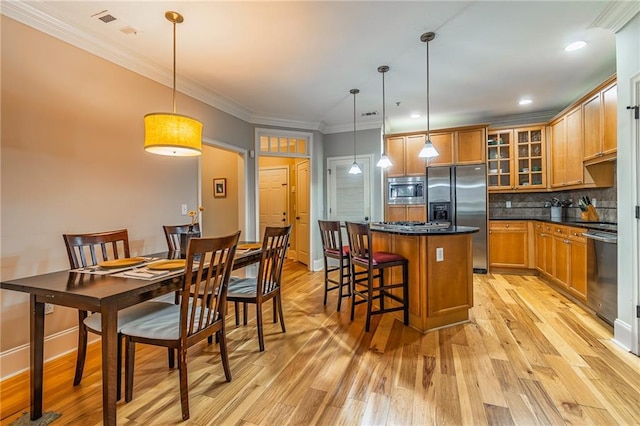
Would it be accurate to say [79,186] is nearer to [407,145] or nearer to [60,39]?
[60,39]

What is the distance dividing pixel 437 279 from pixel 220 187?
13.3 feet

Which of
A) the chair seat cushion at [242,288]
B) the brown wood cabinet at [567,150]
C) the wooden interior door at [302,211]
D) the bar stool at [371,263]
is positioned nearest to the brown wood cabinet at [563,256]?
the brown wood cabinet at [567,150]

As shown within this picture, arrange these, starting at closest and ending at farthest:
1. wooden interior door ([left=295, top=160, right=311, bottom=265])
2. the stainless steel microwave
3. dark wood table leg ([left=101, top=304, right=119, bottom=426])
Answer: dark wood table leg ([left=101, top=304, right=119, bottom=426]) → the stainless steel microwave → wooden interior door ([left=295, top=160, right=311, bottom=265])

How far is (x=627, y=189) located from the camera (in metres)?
2.30

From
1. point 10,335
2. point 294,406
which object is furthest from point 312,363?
point 10,335

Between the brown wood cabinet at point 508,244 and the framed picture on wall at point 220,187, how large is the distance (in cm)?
458

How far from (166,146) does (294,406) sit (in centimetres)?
189

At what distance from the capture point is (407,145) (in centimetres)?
518

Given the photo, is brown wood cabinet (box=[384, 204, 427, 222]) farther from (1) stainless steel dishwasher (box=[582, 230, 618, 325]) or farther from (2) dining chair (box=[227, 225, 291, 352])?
(2) dining chair (box=[227, 225, 291, 352])

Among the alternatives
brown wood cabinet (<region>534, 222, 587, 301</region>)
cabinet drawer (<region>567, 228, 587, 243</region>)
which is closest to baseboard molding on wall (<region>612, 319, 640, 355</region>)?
brown wood cabinet (<region>534, 222, 587, 301</region>)

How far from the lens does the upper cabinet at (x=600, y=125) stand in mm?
2967

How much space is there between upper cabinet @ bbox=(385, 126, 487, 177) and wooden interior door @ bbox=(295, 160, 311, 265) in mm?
1512

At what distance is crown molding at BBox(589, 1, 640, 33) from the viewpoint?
2.19 meters

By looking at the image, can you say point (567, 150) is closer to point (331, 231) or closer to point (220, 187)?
point (331, 231)
